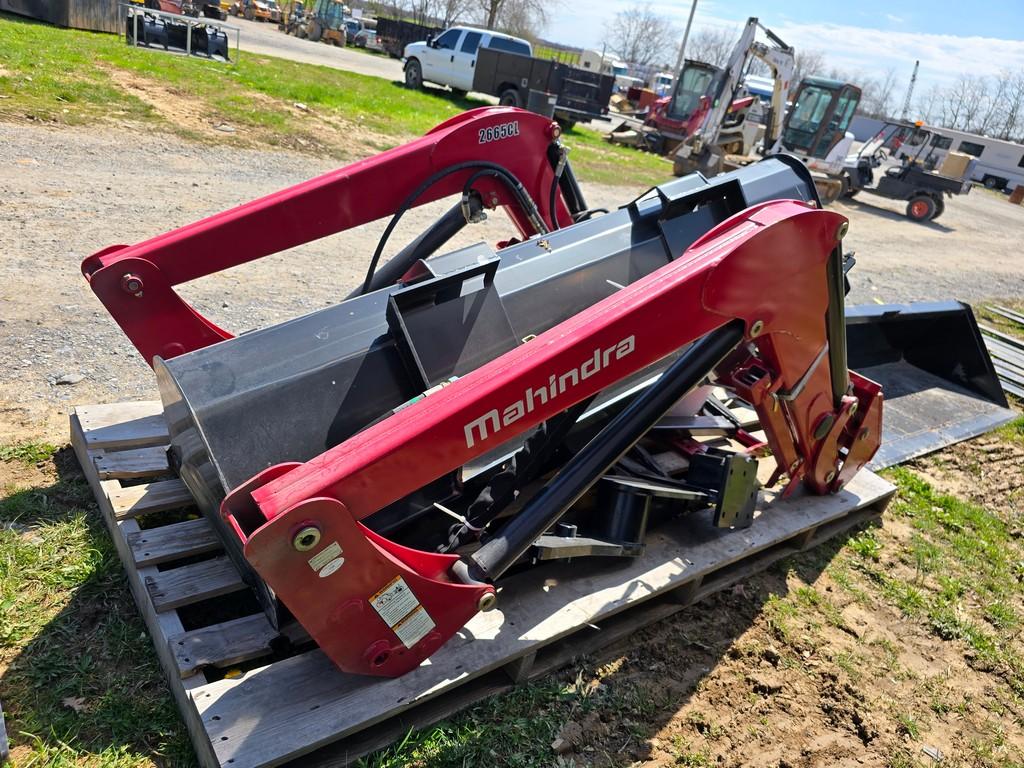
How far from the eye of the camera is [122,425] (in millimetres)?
3400

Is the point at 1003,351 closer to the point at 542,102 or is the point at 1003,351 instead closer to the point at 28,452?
the point at 28,452

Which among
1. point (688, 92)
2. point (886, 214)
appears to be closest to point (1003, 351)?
point (886, 214)

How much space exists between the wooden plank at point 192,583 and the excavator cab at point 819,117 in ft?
54.4

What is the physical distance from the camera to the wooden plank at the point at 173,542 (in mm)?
2756

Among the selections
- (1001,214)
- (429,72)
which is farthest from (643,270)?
(1001,214)

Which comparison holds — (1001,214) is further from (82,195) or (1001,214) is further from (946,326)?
(82,195)

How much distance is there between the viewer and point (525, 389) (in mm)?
2117

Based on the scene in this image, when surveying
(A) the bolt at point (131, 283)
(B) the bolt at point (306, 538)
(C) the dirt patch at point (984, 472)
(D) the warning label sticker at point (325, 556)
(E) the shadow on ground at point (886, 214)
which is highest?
(A) the bolt at point (131, 283)

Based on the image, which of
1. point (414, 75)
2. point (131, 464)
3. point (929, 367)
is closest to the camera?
point (131, 464)

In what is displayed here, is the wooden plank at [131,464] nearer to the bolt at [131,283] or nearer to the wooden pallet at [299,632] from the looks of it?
the wooden pallet at [299,632]

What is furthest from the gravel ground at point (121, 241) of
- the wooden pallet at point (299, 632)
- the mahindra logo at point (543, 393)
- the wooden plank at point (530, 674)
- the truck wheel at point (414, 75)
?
the truck wheel at point (414, 75)

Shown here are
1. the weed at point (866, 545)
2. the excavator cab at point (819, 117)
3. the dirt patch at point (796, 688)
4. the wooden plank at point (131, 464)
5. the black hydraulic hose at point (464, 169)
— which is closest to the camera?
the dirt patch at point (796, 688)

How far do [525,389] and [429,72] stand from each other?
19.7 m

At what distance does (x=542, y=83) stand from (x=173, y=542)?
59.2 feet
